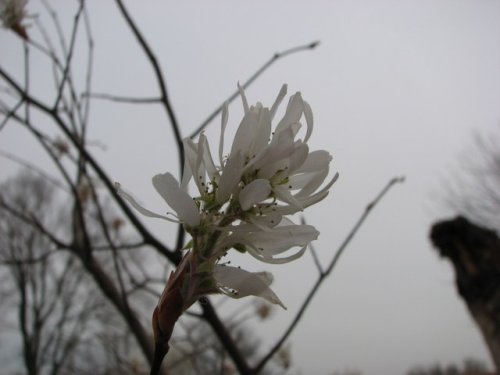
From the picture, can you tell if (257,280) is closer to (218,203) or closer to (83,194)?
(218,203)

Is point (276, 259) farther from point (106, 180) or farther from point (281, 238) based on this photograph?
point (106, 180)

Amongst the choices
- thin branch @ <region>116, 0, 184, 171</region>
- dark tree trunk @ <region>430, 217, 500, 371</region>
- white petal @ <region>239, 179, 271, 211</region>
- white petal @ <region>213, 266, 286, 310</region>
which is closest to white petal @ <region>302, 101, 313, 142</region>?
white petal @ <region>239, 179, 271, 211</region>

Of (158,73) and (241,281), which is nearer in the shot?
(241,281)

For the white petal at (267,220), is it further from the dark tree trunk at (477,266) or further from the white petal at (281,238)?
the dark tree trunk at (477,266)

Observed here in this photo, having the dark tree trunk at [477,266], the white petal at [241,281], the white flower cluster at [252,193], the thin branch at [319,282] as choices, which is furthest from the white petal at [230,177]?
the dark tree trunk at [477,266]

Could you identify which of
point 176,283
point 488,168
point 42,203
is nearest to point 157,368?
point 176,283

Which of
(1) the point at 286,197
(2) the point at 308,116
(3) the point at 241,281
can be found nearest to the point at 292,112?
(2) the point at 308,116
